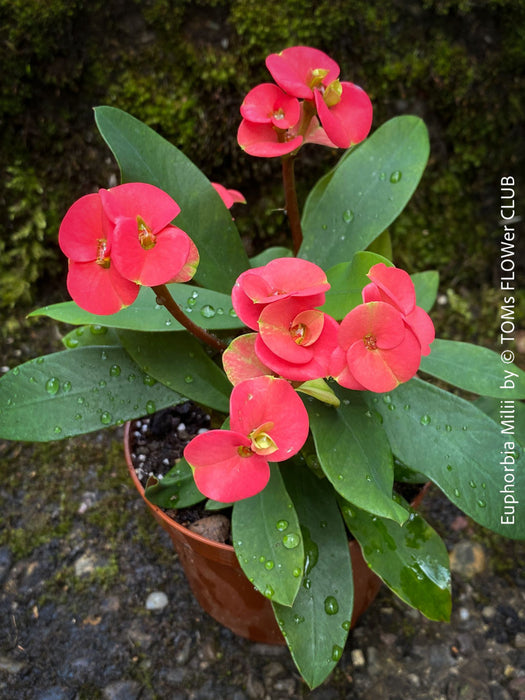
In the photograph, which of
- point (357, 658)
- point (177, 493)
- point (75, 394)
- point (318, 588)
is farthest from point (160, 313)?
point (357, 658)

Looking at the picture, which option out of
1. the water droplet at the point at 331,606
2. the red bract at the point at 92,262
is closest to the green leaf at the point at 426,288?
the water droplet at the point at 331,606

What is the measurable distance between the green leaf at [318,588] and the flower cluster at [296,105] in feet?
1.72

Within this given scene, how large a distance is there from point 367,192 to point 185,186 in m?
0.32

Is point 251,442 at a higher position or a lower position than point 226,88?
lower

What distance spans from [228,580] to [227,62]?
1146 mm

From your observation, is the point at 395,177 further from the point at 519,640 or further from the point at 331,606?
the point at 519,640

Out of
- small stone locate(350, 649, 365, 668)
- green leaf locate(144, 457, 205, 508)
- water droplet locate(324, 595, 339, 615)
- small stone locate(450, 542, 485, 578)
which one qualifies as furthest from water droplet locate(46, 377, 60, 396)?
small stone locate(450, 542, 485, 578)

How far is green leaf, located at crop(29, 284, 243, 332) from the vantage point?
919mm

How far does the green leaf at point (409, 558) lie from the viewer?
0.93 meters

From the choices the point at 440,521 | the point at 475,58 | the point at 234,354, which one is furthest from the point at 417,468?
the point at 475,58

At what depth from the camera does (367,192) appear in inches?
42.0

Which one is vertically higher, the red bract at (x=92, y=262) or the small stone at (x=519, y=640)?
the red bract at (x=92, y=262)

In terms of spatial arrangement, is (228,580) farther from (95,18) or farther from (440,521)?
(95,18)

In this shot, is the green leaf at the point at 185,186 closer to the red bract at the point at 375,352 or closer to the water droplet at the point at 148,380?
the water droplet at the point at 148,380
